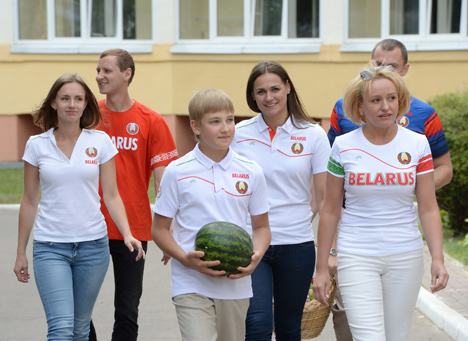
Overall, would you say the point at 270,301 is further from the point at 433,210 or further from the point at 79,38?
the point at 79,38

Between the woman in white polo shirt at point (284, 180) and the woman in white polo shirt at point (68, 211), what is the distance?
982 millimetres

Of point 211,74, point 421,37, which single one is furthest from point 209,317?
point 421,37

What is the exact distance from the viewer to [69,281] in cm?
518

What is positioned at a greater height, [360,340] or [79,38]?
[79,38]

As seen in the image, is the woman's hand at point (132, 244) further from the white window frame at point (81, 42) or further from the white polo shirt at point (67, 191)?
the white window frame at point (81, 42)

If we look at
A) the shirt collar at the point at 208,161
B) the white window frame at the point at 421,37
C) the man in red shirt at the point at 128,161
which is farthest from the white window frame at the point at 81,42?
the shirt collar at the point at 208,161

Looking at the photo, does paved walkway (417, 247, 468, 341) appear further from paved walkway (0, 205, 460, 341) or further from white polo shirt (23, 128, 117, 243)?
white polo shirt (23, 128, 117, 243)

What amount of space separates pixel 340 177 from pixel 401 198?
14.9 inches

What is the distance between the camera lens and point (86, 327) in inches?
212

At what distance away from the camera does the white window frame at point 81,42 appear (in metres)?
20.2

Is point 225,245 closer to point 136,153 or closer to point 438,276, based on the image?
point 438,276

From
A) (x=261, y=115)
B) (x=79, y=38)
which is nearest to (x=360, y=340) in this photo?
(x=261, y=115)

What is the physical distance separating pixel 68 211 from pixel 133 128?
1.04 m

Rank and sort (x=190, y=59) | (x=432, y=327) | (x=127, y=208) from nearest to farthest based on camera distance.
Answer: (x=127, y=208) → (x=432, y=327) → (x=190, y=59)
